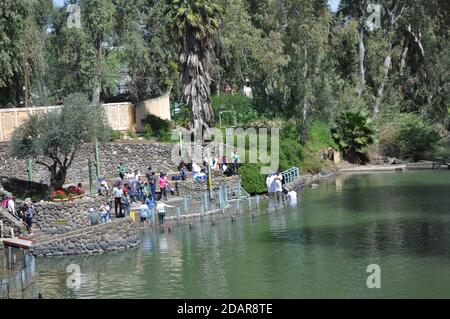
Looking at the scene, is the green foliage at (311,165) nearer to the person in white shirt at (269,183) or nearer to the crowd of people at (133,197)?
the person in white shirt at (269,183)

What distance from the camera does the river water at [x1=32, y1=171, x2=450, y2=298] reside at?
2750 centimetres

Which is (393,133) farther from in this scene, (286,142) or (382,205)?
(382,205)

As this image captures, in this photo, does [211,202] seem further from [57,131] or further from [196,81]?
[196,81]

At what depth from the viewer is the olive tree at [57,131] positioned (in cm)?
4034

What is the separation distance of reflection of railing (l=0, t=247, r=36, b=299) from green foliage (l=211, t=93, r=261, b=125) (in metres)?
32.0

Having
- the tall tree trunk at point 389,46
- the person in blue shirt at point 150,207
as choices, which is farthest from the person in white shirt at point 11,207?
the tall tree trunk at point 389,46

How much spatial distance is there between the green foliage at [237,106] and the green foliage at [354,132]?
6.30 meters

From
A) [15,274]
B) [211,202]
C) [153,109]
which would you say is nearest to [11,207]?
[15,274]

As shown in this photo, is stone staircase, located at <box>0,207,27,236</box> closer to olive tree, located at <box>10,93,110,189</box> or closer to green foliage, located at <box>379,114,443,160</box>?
olive tree, located at <box>10,93,110,189</box>

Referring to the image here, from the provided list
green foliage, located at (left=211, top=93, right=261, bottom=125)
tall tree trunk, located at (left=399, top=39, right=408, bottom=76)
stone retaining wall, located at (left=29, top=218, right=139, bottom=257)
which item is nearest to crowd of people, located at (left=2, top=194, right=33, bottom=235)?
stone retaining wall, located at (left=29, top=218, right=139, bottom=257)

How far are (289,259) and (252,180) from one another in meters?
17.1

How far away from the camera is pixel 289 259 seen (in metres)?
31.7

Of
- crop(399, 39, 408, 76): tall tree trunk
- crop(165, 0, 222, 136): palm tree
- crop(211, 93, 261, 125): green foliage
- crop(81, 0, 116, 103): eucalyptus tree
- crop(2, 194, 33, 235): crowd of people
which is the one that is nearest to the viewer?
crop(2, 194, 33, 235): crowd of people
